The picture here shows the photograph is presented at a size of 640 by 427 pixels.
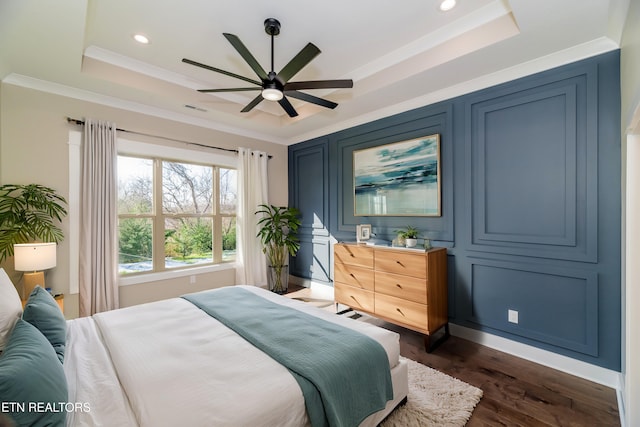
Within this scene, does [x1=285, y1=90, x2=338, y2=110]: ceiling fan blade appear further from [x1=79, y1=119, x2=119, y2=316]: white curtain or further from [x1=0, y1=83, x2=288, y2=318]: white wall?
[x1=79, y1=119, x2=119, y2=316]: white curtain

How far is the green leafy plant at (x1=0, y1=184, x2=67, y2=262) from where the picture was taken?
2.65m

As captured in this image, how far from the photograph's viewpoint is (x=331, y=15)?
235 centimetres

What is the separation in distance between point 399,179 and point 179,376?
9.92ft

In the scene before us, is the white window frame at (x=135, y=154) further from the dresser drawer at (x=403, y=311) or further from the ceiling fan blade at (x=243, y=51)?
the dresser drawer at (x=403, y=311)

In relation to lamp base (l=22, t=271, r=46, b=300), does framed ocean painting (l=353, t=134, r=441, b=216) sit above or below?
above

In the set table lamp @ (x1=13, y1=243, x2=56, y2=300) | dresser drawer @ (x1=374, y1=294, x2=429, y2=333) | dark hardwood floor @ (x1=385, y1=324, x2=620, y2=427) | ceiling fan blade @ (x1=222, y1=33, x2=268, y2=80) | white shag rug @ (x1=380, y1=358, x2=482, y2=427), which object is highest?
ceiling fan blade @ (x1=222, y1=33, x2=268, y2=80)

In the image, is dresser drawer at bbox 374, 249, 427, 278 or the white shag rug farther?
dresser drawer at bbox 374, 249, 427, 278

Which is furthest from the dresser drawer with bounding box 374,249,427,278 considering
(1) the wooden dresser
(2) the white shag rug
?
(2) the white shag rug

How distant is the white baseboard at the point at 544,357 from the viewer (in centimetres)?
223

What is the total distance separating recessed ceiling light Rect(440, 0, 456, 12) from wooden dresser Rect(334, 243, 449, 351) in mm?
2091

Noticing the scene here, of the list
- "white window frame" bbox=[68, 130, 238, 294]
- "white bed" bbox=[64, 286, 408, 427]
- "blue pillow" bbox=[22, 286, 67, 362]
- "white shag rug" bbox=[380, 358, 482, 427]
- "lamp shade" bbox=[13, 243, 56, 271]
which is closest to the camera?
"white bed" bbox=[64, 286, 408, 427]

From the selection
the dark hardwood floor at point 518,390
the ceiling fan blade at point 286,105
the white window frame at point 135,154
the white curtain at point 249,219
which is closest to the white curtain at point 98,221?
the white window frame at point 135,154

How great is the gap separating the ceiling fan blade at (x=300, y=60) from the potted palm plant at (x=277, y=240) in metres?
2.71

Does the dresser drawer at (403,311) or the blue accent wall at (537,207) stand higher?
the blue accent wall at (537,207)
